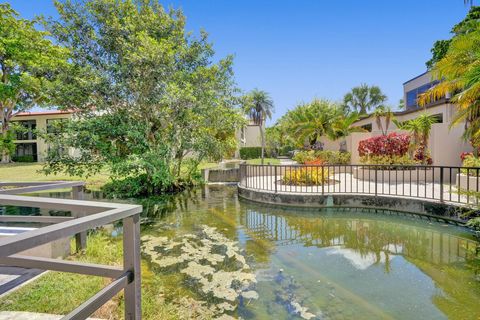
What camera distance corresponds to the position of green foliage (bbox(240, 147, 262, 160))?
3312cm

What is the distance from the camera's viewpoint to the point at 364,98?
37125 millimetres

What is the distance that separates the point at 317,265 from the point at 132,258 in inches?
142

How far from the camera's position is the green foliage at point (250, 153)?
3312 centimetres

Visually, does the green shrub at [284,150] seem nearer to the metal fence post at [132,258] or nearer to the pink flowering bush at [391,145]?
the pink flowering bush at [391,145]

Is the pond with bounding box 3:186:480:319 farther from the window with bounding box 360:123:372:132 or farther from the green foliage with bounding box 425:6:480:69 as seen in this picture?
the green foliage with bounding box 425:6:480:69

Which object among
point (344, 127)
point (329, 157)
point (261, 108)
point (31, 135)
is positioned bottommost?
point (329, 157)

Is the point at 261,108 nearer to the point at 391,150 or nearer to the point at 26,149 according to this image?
the point at 391,150

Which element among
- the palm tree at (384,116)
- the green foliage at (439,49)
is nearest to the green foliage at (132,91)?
the palm tree at (384,116)

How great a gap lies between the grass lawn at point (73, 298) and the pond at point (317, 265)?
0.25 metres

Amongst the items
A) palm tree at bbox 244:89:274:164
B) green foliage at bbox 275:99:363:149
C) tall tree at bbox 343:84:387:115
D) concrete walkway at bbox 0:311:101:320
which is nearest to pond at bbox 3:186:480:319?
concrete walkway at bbox 0:311:101:320

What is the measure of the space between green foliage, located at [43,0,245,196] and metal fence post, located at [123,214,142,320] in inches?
344

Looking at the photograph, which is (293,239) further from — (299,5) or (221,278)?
(299,5)

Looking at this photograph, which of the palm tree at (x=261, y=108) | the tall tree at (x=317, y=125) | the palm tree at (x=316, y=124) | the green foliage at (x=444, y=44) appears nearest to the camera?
the green foliage at (x=444, y=44)

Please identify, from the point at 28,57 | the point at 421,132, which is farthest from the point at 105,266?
the point at 28,57
